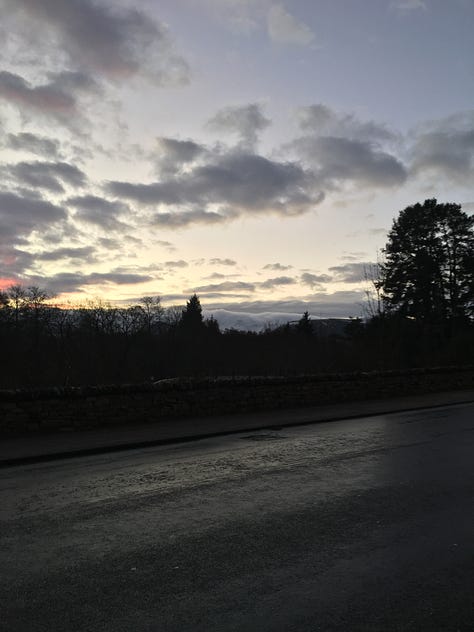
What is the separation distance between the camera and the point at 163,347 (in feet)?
181

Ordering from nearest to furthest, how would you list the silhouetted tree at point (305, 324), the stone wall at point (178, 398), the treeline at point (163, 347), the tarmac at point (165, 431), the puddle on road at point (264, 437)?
the tarmac at point (165, 431)
the puddle on road at point (264, 437)
the stone wall at point (178, 398)
the treeline at point (163, 347)
the silhouetted tree at point (305, 324)

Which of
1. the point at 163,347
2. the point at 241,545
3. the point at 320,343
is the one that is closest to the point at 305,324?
the point at 320,343

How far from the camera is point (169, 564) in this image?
175 inches

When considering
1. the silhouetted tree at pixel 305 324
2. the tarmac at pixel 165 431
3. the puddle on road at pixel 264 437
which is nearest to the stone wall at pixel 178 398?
the tarmac at pixel 165 431

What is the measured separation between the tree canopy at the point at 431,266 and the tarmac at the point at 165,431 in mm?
33459

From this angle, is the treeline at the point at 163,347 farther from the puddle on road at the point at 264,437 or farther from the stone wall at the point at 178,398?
the puddle on road at the point at 264,437

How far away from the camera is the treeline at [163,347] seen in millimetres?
40281

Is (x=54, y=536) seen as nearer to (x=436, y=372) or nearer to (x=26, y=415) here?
(x=26, y=415)

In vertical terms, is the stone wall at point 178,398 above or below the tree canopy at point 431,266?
below

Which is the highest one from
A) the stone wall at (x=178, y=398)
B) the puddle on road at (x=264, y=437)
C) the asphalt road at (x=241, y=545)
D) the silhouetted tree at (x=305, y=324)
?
the silhouetted tree at (x=305, y=324)

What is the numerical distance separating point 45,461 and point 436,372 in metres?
18.7

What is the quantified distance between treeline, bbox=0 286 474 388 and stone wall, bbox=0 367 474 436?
17.5 meters

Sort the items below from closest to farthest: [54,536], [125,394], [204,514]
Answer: [54,536] → [204,514] → [125,394]

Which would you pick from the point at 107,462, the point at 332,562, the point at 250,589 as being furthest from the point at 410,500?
the point at 107,462
